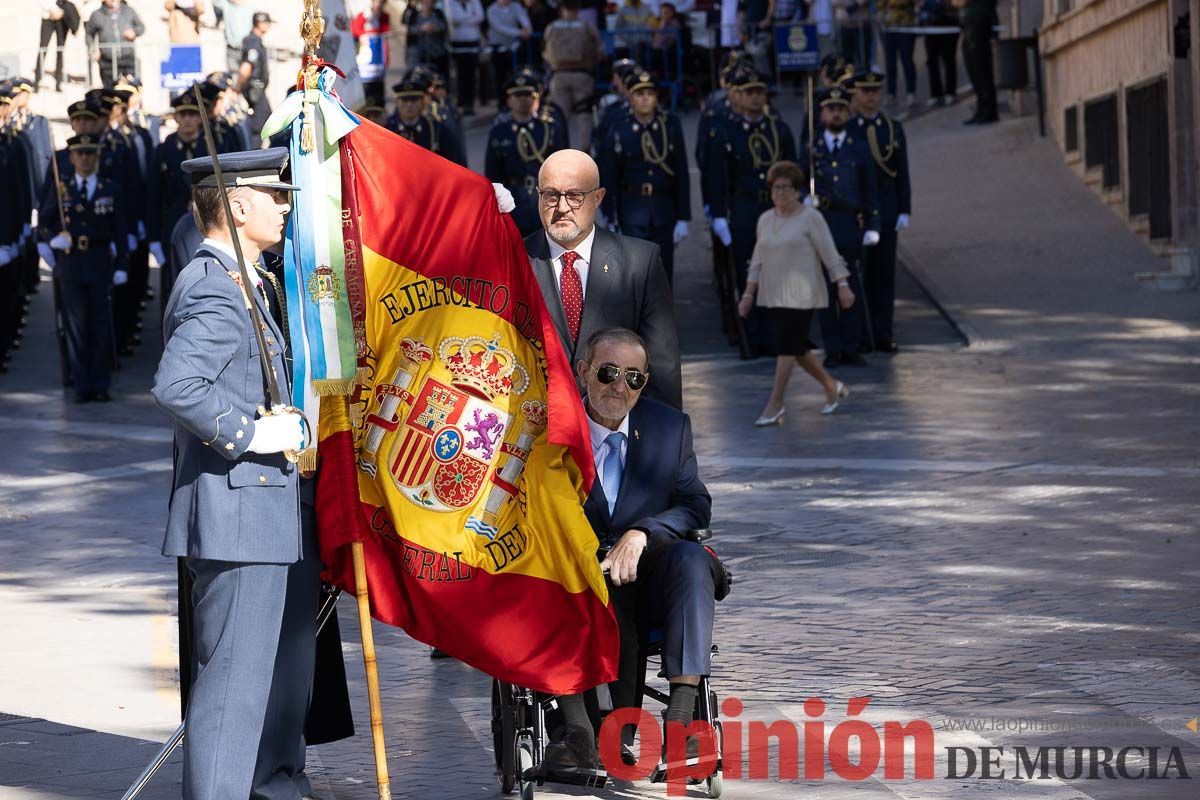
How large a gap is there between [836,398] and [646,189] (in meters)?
3.97

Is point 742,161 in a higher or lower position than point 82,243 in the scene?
higher

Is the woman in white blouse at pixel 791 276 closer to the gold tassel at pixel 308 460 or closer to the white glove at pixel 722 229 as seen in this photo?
the white glove at pixel 722 229

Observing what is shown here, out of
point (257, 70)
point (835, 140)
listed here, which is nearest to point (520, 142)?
point (835, 140)

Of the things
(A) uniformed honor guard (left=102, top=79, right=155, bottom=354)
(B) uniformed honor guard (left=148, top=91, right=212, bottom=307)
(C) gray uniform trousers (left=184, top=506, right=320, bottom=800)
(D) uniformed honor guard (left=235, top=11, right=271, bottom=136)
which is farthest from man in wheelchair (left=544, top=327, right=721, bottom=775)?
(D) uniformed honor guard (left=235, top=11, right=271, bottom=136)

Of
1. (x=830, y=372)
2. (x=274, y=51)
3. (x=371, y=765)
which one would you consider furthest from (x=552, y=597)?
(x=274, y=51)

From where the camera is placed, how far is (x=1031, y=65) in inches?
1140

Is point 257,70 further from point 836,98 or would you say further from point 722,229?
point 836,98

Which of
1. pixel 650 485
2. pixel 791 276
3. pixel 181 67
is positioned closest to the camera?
pixel 650 485

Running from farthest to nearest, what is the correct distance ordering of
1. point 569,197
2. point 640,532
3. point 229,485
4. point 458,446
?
point 569,197 → point 640,532 → point 458,446 → point 229,485

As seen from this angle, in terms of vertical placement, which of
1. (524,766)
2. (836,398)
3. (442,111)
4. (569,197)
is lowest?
(836,398)

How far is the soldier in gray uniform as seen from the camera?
561 centimetres

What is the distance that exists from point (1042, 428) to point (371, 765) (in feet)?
25.2

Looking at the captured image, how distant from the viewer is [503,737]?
20.9ft

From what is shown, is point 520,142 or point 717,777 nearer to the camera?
point 717,777
